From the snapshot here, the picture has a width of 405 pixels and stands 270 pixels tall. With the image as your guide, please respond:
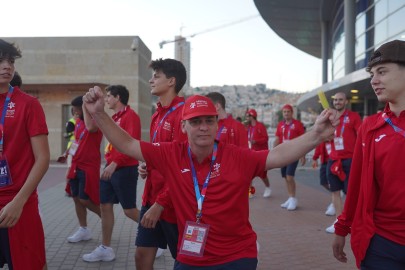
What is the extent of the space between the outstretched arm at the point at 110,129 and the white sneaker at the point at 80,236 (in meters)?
4.05

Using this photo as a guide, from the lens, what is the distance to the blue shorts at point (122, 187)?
5637 millimetres

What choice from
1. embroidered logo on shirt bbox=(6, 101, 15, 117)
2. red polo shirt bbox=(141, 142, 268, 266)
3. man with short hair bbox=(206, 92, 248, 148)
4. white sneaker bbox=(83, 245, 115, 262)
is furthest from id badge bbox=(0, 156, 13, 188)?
man with short hair bbox=(206, 92, 248, 148)

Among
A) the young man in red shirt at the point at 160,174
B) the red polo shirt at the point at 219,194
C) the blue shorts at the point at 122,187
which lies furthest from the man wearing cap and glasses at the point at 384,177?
the blue shorts at the point at 122,187

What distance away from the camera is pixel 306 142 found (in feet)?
9.52

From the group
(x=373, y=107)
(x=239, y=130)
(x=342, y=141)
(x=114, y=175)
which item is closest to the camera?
(x=114, y=175)

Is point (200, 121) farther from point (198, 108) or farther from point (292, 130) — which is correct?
point (292, 130)

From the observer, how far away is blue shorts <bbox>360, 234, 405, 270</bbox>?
9.09 feet

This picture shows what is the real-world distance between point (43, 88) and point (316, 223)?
17.8 m

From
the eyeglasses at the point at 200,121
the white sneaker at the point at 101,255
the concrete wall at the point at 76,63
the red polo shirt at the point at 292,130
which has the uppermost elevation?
the concrete wall at the point at 76,63

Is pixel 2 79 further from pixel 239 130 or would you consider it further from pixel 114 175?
pixel 239 130

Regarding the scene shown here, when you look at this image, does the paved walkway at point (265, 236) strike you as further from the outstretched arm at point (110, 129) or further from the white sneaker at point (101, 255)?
the outstretched arm at point (110, 129)

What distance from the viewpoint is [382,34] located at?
19.0 m

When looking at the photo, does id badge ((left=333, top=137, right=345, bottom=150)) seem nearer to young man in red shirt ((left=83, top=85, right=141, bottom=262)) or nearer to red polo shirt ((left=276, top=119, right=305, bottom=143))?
red polo shirt ((left=276, top=119, right=305, bottom=143))

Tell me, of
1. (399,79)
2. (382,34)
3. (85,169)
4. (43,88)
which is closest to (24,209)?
(399,79)
